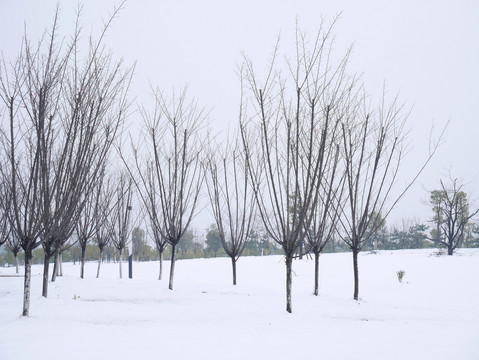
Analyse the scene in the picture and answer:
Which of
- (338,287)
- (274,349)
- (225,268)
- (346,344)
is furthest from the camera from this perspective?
(225,268)

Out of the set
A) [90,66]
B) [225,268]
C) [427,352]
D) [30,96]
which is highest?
[90,66]

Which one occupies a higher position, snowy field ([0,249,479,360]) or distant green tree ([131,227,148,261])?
snowy field ([0,249,479,360])

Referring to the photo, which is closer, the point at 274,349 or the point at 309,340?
the point at 274,349

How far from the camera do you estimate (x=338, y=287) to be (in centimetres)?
1291

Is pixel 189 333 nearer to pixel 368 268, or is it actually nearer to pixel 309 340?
pixel 309 340

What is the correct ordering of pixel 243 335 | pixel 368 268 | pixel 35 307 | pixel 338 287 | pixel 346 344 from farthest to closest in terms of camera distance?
pixel 368 268 < pixel 338 287 < pixel 35 307 < pixel 243 335 < pixel 346 344

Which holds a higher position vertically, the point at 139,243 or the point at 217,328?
the point at 217,328

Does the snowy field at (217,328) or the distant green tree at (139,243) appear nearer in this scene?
the snowy field at (217,328)

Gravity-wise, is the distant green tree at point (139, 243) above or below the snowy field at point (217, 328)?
below

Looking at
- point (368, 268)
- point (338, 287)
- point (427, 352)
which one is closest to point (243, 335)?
point (427, 352)

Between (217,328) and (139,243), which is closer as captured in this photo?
(217,328)

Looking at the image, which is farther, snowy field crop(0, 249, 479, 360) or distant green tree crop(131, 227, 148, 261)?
distant green tree crop(131, 227, 148, 261)

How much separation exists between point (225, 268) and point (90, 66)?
15973 mm

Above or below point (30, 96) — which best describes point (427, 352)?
below
